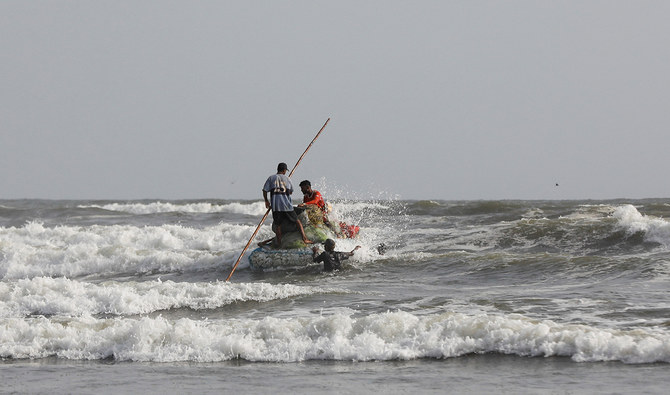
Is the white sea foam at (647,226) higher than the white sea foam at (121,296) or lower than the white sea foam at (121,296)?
higher

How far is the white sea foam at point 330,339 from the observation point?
25.5 feet

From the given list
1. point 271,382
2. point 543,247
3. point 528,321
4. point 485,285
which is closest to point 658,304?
point 528,321

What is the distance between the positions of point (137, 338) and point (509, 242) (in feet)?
41.8

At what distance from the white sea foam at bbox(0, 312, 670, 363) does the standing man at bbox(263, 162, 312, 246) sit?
18.5 ft

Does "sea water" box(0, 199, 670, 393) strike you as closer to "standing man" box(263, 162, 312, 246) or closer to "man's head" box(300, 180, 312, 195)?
"standing man" box(263, 162, 312, 246)

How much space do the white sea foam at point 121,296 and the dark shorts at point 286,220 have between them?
9.69ft

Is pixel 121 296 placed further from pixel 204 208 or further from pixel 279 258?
pixel 204 208

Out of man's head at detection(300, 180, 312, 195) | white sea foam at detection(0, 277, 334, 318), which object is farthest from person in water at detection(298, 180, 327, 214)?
white sea foam at detection(0, 277, 334, 318)

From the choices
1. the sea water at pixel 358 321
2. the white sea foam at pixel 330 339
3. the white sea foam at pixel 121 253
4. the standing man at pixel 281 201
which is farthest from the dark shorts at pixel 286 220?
the white sea foam at pixel 330 339

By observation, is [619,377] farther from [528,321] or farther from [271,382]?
[271,382]

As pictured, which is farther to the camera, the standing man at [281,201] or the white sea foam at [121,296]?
the standing man at [281,201]

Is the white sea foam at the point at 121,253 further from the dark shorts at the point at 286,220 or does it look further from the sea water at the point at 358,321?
the dark shorts at the point at 286,220

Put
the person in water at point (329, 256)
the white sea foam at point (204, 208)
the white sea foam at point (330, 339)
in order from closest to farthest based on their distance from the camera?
the white sea foam at point (330, 339) → the person in water at point (329, 256) → the white sea foam at point (204, 208)

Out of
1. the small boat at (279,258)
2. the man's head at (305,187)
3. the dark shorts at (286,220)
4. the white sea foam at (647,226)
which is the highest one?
the man's head at (305,187)
